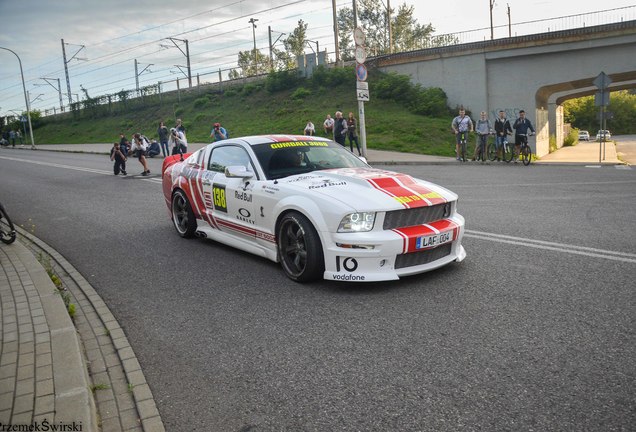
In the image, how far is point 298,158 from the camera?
635 cm

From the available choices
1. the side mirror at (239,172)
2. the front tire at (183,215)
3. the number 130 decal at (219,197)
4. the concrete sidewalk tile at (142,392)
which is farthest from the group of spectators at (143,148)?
the concrete sidewalk tile at (142,392)

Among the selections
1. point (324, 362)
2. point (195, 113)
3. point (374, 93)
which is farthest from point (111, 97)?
point (324, 362)

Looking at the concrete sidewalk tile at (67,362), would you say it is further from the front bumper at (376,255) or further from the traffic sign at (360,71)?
the traffic sign at (360,71)

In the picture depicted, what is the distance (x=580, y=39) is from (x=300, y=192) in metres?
27.6

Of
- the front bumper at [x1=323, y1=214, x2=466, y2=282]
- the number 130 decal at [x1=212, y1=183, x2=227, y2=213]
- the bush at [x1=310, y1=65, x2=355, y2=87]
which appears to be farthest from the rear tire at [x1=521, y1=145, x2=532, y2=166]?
the bush at [x1=310, y1=65, x2=355, y2=87]

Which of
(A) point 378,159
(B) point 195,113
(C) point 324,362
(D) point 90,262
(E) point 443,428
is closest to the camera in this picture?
(E) point 443,428

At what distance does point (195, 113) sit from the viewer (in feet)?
158

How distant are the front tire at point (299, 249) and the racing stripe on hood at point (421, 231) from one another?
0.78 metres

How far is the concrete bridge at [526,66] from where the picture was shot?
27.4m

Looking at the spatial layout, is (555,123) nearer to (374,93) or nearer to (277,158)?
(374,93)

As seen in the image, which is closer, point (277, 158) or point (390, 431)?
point (390, 431)

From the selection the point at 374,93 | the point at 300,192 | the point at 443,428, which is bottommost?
the point at 443,428

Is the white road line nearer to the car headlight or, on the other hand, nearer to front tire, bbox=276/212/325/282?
the car headlight

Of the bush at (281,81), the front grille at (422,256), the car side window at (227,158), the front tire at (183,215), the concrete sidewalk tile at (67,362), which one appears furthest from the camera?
the bush at (281,81)
